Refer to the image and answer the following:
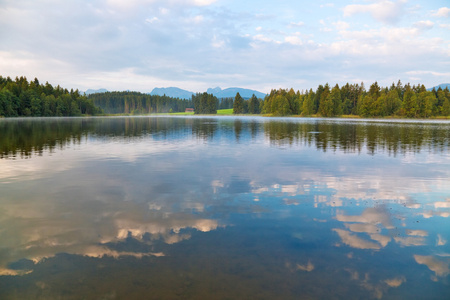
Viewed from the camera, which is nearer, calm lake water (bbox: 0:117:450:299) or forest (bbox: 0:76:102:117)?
calm lake water (bbox: 0:117:450:299)

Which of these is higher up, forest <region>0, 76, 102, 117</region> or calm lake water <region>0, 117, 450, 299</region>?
forest <region>0, 76, 102, 117</region>

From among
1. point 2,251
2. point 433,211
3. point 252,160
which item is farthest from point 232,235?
point 252,160

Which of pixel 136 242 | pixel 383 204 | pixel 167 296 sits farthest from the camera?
pixel 383 204

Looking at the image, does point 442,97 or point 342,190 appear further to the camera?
point 442,97

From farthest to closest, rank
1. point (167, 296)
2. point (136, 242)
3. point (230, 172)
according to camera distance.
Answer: point (230, 172)
point (136, 242)
point (167, 296)

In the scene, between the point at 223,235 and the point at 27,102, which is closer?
the point at 223,235

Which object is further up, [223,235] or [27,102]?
[27,102]

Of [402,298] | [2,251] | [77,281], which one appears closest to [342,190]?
[402,298]

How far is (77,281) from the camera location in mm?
7012

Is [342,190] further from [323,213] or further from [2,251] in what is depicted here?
[2,251]

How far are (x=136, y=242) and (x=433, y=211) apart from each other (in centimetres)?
1218

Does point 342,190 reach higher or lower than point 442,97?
lower

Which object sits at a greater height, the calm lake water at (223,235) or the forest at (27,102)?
the forest at (27,102)

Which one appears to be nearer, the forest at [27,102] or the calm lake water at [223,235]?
the calm lake water at [223,235]
